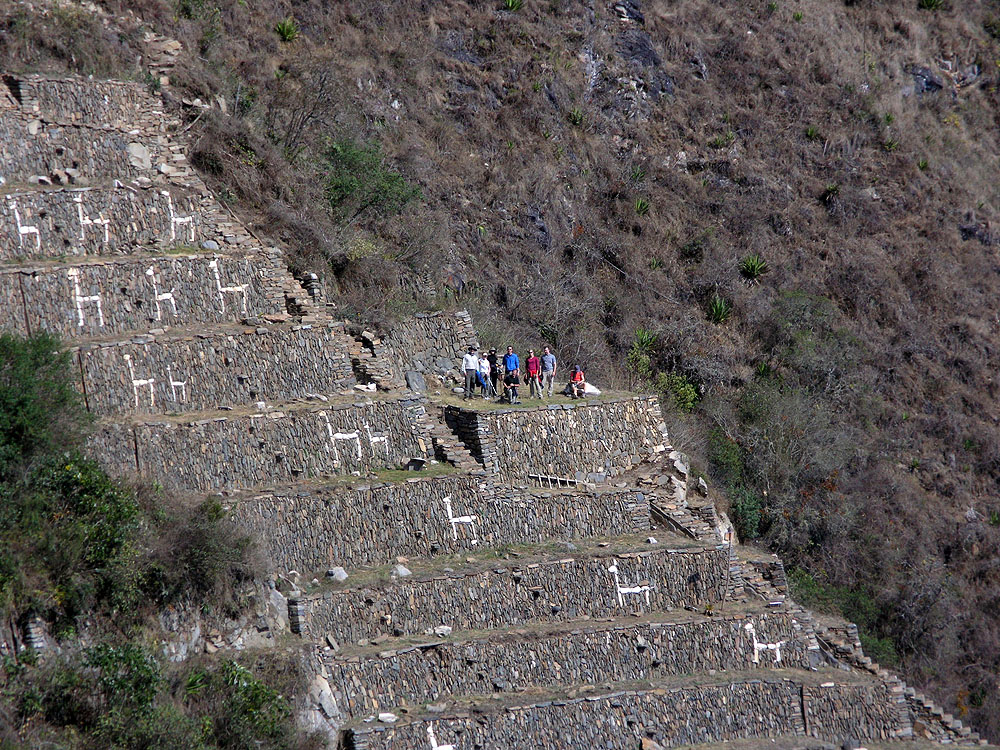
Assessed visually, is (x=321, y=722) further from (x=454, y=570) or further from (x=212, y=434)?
(x=212, y=434)

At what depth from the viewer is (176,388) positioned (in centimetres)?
2423

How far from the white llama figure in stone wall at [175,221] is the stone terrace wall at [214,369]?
2967 millimetres

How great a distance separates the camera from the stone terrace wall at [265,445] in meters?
22.7

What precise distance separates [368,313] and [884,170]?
25000mm

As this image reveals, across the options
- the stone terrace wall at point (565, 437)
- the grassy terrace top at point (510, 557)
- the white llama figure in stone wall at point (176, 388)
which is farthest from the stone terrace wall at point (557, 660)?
the white llama figure in stone wall at point (176, 388)

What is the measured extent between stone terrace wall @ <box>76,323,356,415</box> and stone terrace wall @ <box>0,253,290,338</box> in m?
0.94

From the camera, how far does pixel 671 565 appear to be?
2588 cm

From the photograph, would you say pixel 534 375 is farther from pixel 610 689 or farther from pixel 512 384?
pixel 610 689

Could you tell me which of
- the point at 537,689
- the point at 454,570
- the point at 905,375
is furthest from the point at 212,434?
the point at 905,375

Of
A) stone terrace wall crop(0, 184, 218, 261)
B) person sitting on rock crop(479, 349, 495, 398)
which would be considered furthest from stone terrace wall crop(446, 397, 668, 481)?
stone terrace wall crop(0, 184, 218, 261)

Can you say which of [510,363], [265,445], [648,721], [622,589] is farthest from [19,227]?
[648,721]

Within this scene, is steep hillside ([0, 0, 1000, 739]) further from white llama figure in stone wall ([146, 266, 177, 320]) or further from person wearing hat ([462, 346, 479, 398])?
white llama figure in stone wall ([146, 266, 177, 320])

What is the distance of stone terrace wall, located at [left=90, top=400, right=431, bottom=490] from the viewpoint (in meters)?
22.7

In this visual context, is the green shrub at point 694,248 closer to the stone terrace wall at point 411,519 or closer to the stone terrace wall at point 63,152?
the stone terrace wall at point 411,519
